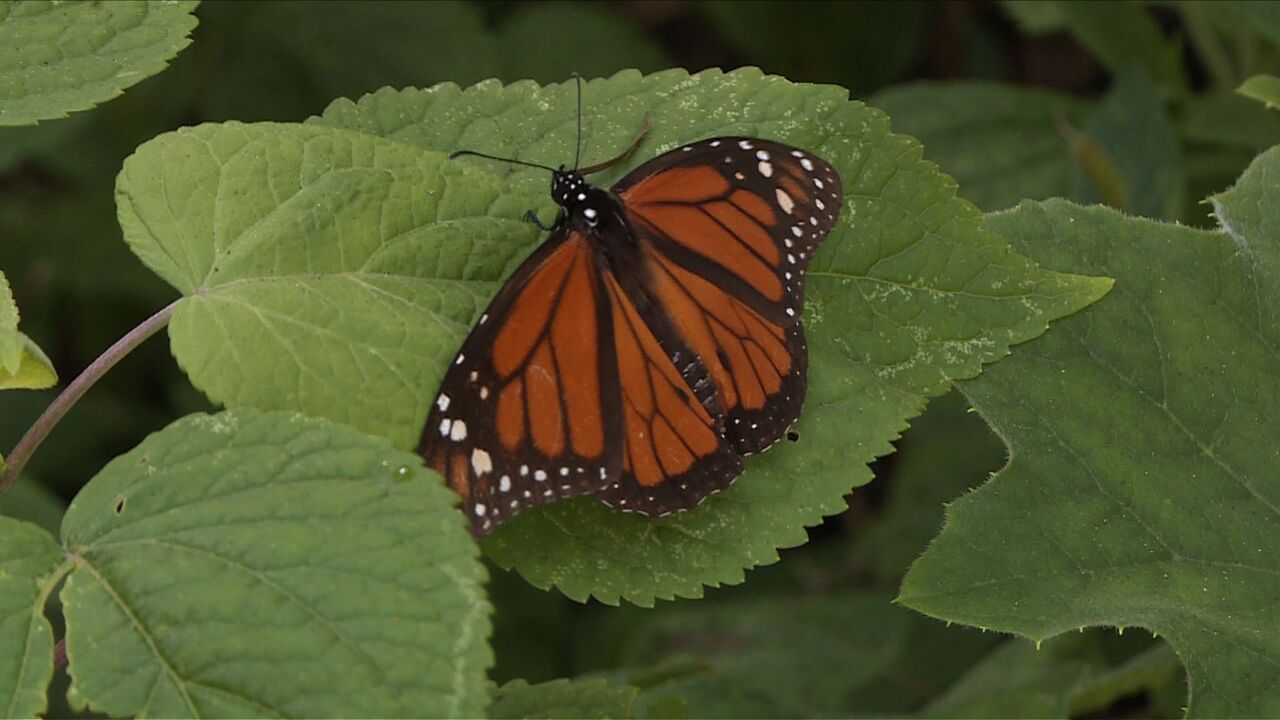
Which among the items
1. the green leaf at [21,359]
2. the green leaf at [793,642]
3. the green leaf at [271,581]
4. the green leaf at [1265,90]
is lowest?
the green leaf at [793,642]

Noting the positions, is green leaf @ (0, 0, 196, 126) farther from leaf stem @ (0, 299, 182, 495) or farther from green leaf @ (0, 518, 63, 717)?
green leaf @ (0, 518, 63, 717)

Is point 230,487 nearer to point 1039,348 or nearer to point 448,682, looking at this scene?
A: point 448,682

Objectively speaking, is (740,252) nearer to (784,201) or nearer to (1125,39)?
(784,201)

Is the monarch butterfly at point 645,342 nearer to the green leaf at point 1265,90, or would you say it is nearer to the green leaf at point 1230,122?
the green leaf at point 1265,90

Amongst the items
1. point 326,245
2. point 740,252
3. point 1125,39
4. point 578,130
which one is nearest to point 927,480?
point 1125,39

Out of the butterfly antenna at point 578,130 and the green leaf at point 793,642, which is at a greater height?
the butterfly antenna at point 578,130

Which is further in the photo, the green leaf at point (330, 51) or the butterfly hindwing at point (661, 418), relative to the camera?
the green leaf at point (330, 51)

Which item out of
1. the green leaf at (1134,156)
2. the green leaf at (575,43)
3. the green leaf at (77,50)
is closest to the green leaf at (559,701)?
the green leaf at (77,50)

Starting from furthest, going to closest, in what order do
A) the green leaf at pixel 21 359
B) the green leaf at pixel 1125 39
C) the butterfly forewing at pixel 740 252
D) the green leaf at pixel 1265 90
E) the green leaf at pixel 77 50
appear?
1. the green leaf at pixel 1125 39
2. the green leaf at pixel 1265 90
3. the green leaf at pixel 77 50
4. the butterfly forewing at pixel 740 252
5. the green leaf at pixel 21 359
